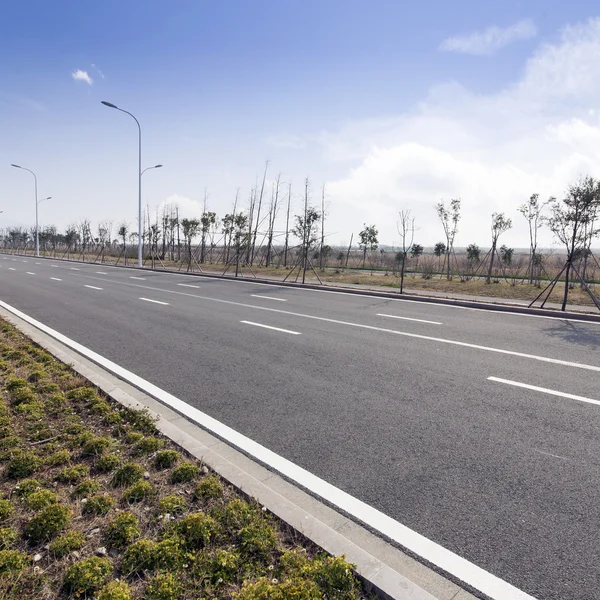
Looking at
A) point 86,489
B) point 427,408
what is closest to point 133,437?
point 86,489

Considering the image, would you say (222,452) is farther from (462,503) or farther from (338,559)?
(462,503)

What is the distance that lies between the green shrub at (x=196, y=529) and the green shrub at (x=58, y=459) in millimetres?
1247

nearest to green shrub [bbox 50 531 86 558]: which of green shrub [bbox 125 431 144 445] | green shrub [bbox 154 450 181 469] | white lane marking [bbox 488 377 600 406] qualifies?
green shrub [bbox 154 450 181 469]

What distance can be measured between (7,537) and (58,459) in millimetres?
865

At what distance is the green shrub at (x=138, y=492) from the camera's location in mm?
2754

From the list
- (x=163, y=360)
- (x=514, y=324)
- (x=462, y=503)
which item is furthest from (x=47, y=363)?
(x=514, y=324)

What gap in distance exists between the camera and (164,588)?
6.59 feet

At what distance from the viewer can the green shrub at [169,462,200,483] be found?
9.73 feet

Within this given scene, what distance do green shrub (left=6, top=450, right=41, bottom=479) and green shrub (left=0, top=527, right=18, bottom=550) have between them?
648mm

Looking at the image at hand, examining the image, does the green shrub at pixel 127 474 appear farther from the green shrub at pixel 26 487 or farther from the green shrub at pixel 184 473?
the green shrub at pixel 26 487

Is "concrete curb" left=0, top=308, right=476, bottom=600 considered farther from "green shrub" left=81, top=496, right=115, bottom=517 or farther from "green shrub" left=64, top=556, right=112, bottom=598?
"green shrub" left=64, top=556, right=112, bottom=598

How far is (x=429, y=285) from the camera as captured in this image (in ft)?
66.6

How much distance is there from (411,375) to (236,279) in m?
18.3

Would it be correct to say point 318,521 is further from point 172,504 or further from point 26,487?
point 26,487
